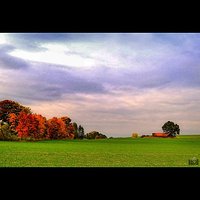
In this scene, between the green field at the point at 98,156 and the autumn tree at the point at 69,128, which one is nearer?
the green field at the point at 98,156

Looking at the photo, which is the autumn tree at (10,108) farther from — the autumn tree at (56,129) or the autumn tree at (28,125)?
the autumn tree at (56,129)

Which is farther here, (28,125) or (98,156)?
(28,125)

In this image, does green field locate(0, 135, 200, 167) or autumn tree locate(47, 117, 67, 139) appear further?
autumn tree locate(47, 117, 67, 139)

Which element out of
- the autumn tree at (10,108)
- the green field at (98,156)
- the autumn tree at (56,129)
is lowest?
the green field at (98,156)

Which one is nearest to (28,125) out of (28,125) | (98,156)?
(28,125)

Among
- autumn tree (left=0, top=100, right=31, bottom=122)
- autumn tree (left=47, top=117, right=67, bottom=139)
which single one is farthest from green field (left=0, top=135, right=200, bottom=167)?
autumn tree (left=0, top=100, right=31, bottom=122)

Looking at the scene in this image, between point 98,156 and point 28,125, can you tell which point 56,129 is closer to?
point 28,125

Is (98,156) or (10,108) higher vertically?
(10,108)

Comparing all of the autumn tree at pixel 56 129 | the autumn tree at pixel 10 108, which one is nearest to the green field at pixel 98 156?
the autumn tree at pixel 56 129

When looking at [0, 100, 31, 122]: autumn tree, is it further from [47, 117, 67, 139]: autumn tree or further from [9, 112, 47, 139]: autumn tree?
[47, 117, 67, 139]: autumn tree

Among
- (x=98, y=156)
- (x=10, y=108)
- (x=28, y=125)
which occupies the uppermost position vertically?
(x=10, y=108)

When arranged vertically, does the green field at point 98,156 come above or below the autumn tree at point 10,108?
below
